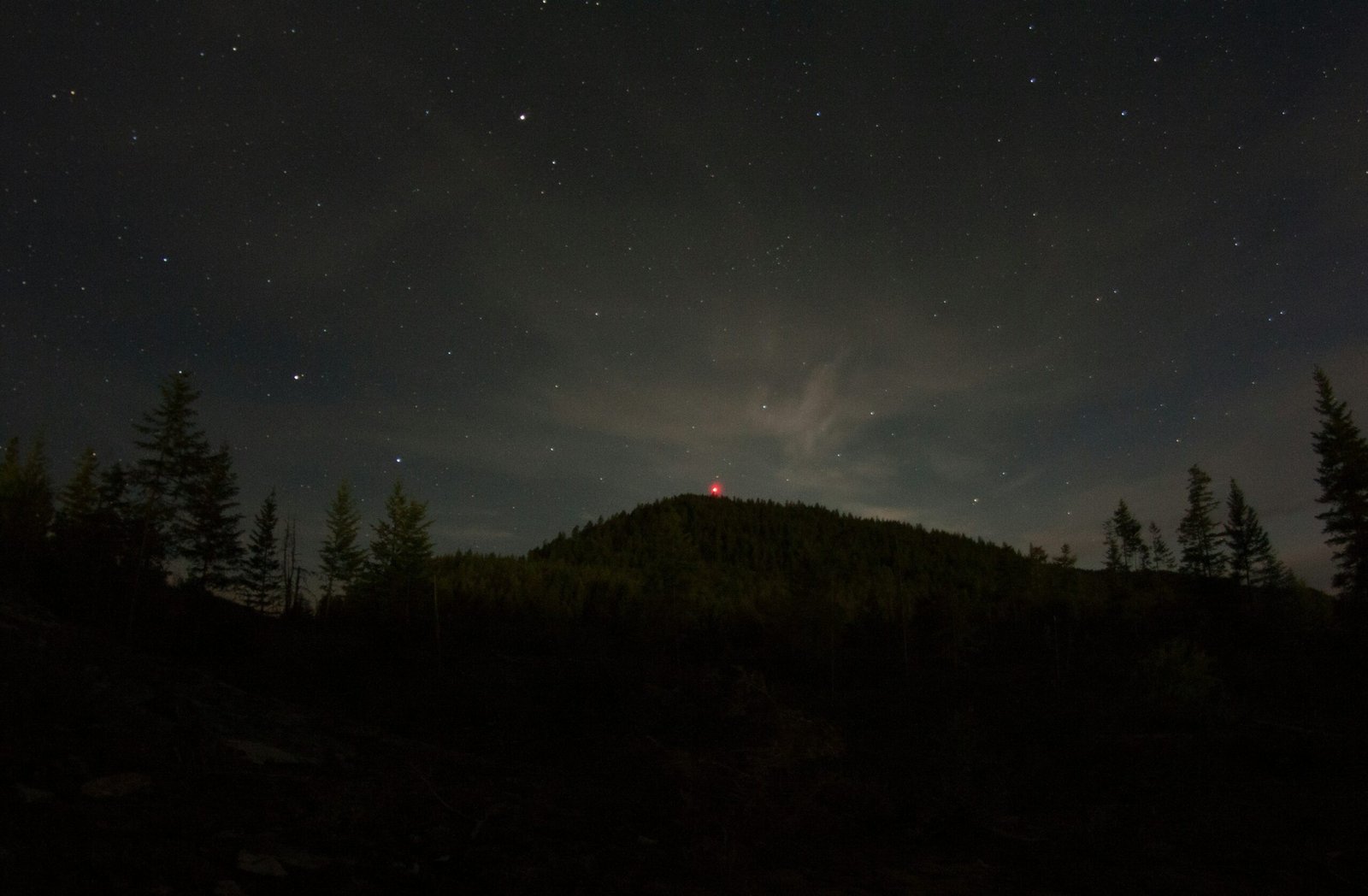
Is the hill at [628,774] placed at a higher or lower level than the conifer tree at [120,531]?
lower

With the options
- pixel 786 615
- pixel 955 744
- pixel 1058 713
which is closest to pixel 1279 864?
pixel 955 744

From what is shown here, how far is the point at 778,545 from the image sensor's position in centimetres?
13038

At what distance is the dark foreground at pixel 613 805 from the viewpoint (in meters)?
5.36

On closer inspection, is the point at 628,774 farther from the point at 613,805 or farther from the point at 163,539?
the point at 163,539

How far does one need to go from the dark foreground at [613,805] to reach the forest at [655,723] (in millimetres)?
58

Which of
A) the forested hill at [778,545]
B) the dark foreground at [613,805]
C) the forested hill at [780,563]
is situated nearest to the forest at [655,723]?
the dark foreground at [613,805]

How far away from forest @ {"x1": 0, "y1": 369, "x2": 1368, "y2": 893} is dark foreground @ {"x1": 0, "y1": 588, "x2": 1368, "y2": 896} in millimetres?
58

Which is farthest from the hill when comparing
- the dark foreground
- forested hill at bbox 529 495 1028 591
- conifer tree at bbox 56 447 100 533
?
forested hill at bbox 529 495 1028 591

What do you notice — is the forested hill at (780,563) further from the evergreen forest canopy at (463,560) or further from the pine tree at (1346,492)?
the pine tree at (1346,492)

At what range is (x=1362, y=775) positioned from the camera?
14.8 metres

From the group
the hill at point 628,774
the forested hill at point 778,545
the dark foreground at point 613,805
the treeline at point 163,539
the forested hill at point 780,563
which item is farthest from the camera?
the forested hill at point 778,545

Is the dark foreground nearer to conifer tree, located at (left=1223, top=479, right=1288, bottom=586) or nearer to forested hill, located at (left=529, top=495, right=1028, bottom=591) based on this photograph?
conifer tree, located at (left=1223, top=479, right=1288, bottom=586)

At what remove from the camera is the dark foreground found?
17.6ft

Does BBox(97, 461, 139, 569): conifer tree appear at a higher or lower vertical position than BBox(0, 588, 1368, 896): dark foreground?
higher
